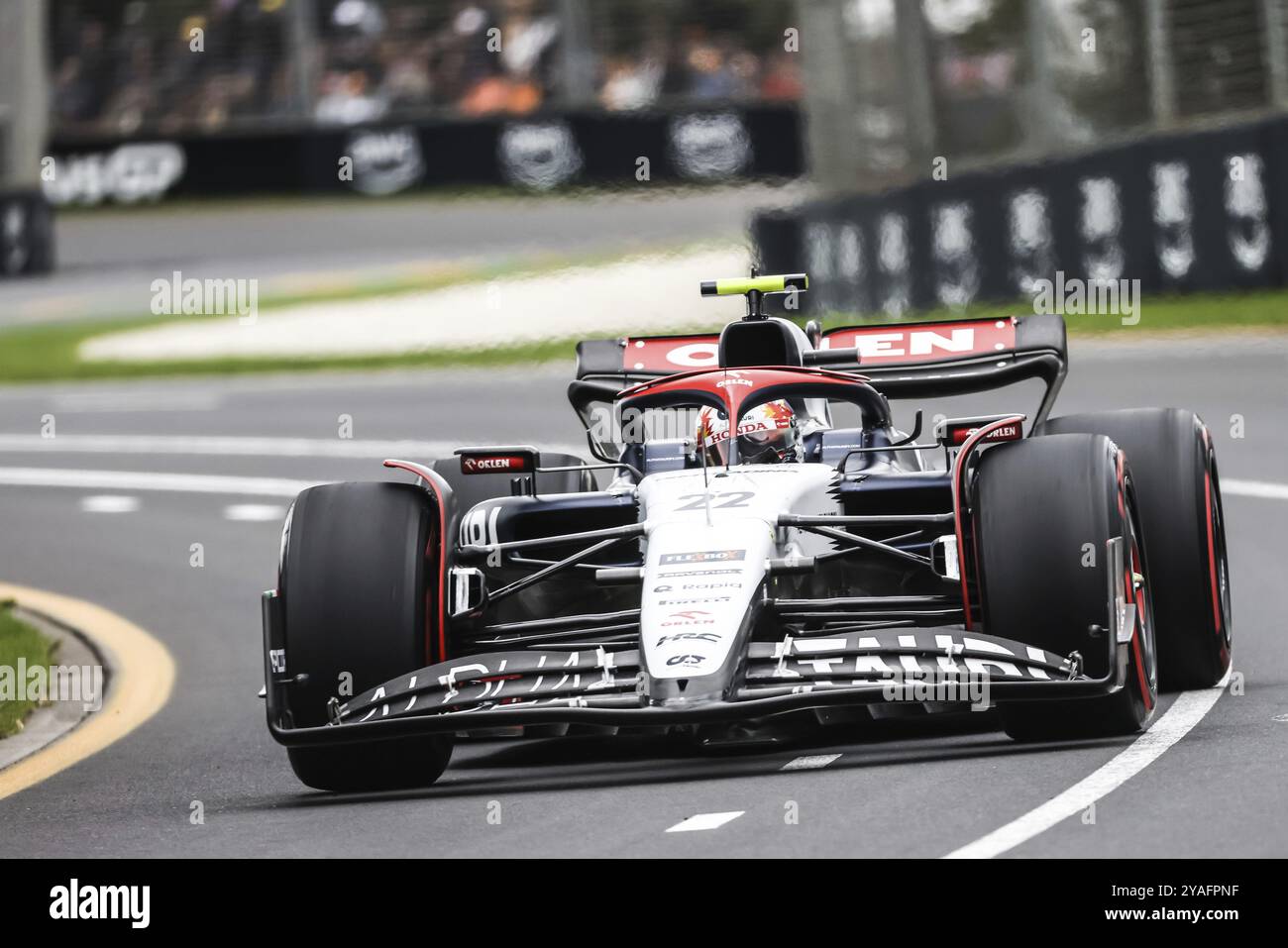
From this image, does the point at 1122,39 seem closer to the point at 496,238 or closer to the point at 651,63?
the point at 496,238

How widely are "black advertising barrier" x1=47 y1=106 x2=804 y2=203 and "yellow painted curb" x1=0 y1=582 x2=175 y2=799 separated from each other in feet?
96.4

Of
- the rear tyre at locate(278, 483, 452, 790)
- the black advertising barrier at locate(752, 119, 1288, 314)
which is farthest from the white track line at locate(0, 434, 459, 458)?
the rear tyre at locate(278, 483, 452, 790)

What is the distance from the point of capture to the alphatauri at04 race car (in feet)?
26.1

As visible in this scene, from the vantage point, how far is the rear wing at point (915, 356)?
1048 centimetres

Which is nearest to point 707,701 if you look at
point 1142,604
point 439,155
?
point 1142,604

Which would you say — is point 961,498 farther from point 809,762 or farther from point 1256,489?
point 1256,489

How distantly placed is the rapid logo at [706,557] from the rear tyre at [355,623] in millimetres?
890

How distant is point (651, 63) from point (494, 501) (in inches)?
1439

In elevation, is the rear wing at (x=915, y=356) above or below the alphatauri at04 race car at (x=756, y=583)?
above

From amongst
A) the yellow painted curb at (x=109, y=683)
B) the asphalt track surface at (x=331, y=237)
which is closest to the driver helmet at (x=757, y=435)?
the yellow painted curb at (x=109, y=683)

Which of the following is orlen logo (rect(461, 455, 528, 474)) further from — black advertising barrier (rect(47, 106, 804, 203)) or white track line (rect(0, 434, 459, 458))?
black advertising barrier (rect(47, 106, 804, 203))

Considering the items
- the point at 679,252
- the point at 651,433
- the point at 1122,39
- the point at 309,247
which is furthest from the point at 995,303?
the point at 309,247

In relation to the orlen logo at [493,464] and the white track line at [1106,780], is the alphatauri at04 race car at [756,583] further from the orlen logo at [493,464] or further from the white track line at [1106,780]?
the white track line at [1106,780]
